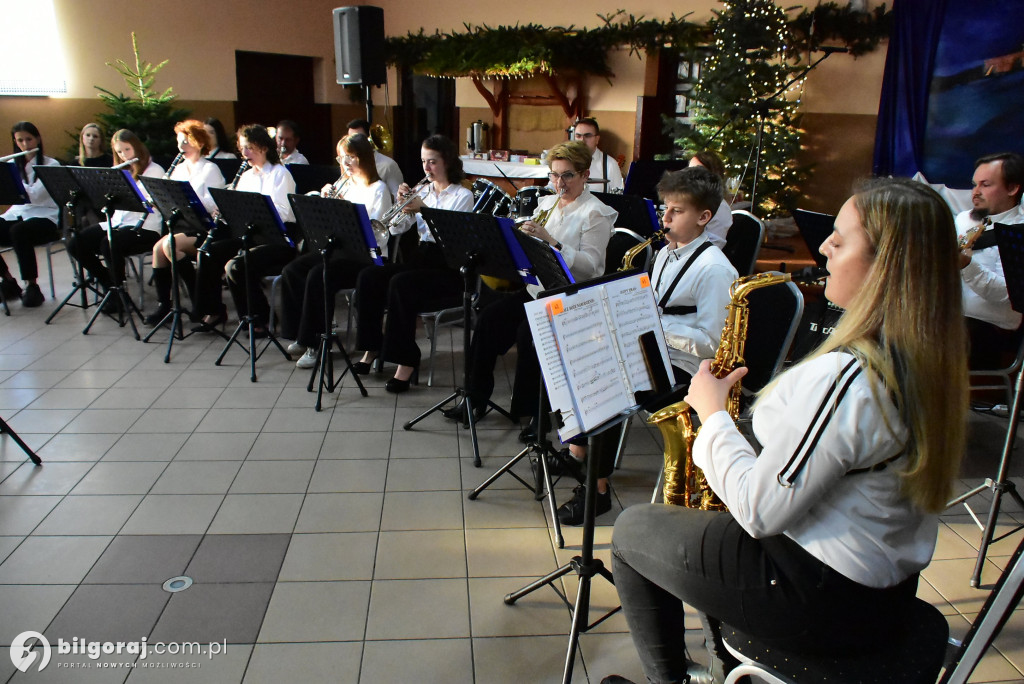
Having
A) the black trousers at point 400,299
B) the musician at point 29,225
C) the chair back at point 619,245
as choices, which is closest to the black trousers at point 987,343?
the chair back at point 619,245

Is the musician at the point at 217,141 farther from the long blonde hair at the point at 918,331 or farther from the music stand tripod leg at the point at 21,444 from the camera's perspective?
the long blonde hair at the point at 918,331

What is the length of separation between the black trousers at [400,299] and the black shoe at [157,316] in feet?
5.92

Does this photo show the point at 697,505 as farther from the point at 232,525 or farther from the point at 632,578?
the point at 232,525

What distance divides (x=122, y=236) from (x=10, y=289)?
1.16m

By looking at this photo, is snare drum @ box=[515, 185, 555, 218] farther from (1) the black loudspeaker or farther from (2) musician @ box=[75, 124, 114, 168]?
(2) musician @ box=[75, 124, 114, 168]

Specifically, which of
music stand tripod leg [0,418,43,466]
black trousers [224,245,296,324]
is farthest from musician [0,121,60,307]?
music stand tripod leg [0,418,43,466]

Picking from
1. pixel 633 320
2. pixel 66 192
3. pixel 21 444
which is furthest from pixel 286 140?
pixel 633 320

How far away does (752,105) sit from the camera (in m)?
6.30

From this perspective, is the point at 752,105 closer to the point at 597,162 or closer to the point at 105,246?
the point at 597,162

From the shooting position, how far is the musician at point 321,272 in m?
3.96

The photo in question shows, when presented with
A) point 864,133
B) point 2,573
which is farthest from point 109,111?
point 864,133

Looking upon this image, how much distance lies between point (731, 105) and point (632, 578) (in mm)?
5739

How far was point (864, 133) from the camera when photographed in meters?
7.08

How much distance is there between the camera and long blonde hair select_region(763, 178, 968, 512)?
3.88 ft
